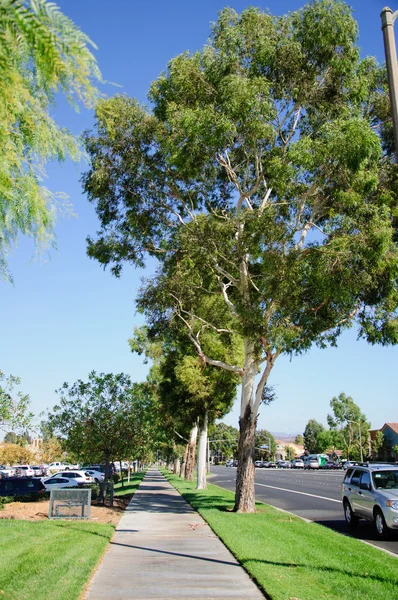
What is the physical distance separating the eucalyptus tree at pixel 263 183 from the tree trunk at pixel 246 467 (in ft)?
0.12

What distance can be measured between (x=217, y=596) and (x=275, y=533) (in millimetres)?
5910

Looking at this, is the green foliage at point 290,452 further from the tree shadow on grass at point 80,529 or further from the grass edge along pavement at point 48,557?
the grass edge along pavement at point 48,557

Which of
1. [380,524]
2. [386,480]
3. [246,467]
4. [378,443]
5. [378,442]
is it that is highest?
[378,442]

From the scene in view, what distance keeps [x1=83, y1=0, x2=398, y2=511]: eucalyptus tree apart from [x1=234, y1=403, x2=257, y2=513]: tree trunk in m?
0.04

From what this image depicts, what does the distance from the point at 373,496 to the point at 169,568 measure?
273 inches

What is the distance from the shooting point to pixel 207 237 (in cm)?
1838

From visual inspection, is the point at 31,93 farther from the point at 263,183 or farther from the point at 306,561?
the point at 263,183

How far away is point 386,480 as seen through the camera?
49.8ft

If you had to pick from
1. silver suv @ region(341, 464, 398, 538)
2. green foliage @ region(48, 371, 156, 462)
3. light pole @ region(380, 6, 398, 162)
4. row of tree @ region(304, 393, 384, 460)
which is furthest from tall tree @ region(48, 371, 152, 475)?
row of tree @ region(304, 393, 384, 460)

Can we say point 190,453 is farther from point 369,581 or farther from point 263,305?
point 369,581

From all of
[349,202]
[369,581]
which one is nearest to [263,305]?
[349,202]

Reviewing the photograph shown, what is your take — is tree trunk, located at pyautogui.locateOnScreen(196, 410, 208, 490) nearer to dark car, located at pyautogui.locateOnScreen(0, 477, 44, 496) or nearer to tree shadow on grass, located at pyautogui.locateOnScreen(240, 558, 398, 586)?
dark car, located at pyautogui.locateOnScreen(0, 477, 44, 496)

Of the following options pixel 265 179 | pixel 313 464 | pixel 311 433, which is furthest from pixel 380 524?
pixel 311 433

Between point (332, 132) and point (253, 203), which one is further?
point (253, 203)
